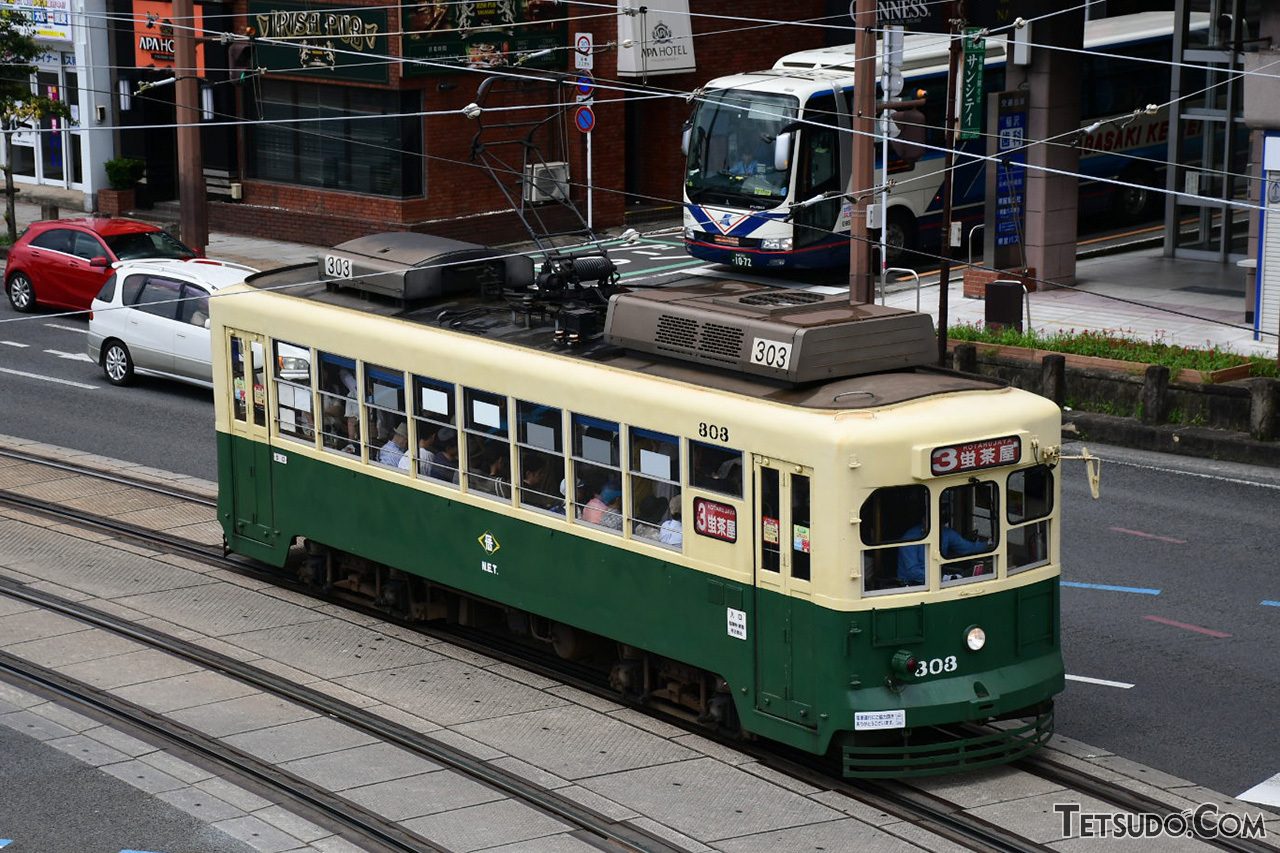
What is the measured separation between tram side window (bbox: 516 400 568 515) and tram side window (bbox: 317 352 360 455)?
2.02 meters

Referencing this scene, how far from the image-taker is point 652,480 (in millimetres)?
11852

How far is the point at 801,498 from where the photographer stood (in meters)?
10.9

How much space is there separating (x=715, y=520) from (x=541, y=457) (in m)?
1.75

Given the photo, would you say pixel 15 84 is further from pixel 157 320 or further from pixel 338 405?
pixel 338 405

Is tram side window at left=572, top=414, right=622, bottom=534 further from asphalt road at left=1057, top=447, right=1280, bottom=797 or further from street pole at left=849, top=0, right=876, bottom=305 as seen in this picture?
street pole at left=849, top=0, right=876, bottom=305

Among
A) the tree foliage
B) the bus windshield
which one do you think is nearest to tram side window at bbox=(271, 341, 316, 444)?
the bus windshield

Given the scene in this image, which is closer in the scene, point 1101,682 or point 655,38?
point 1101,682

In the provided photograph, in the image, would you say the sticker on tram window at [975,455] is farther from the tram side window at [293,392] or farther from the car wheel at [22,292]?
the car wheel at [22,292]

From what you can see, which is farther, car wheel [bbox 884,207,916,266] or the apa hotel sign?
the apa hotel sign

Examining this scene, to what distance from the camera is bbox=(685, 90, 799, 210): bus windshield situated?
27828 mm

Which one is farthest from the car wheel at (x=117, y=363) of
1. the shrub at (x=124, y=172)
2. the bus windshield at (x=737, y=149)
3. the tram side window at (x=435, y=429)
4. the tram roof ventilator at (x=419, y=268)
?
the shrub at (x=124, y=172)

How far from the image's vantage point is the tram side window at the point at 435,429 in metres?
13.4

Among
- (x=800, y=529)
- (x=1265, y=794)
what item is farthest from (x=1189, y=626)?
(x=800, y=529)

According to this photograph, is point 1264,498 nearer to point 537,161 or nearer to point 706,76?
point 537,161
